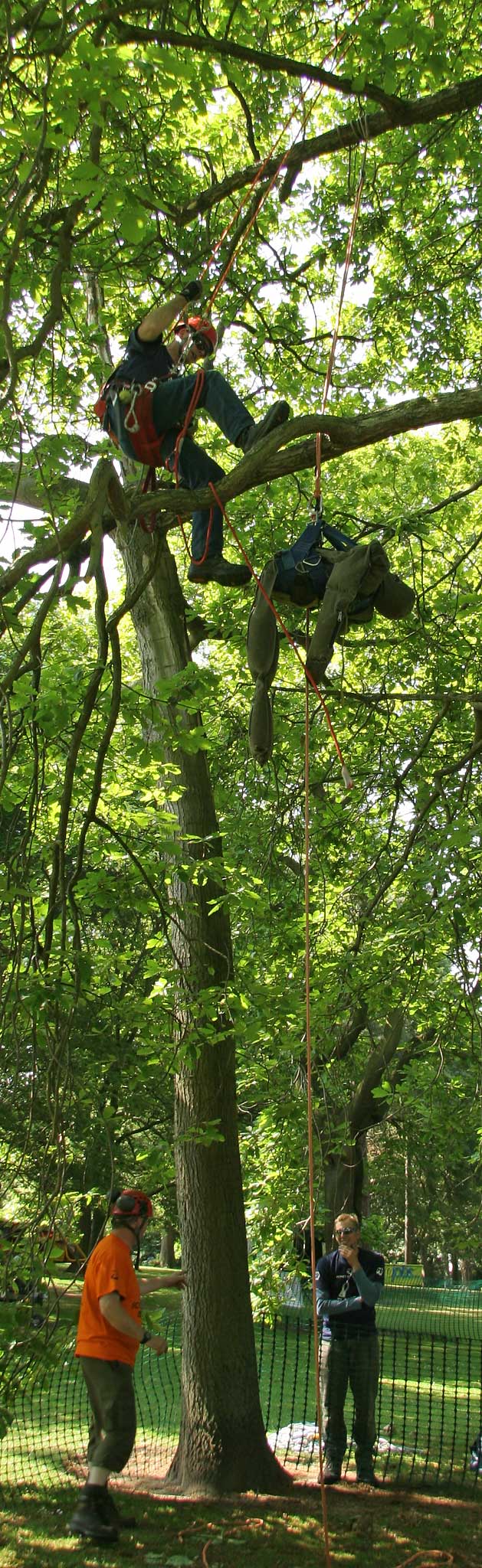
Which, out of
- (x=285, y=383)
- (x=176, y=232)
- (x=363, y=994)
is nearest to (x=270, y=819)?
(x=363, y=994)

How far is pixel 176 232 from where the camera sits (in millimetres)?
6895

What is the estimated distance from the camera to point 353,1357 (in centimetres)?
685

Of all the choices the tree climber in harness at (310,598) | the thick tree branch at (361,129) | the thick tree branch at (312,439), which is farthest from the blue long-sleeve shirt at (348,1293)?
the thick tree branch at (361,129)

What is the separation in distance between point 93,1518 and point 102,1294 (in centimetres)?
106

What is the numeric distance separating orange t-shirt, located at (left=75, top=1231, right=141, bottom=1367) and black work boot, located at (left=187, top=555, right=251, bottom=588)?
9.85 ft

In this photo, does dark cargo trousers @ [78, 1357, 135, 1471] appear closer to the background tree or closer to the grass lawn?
the grass lawn

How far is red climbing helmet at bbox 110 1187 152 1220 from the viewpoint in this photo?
524 centimetres

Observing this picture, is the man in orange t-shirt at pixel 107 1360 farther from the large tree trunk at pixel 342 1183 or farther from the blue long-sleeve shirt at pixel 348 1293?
the large tree trunk at pixel 342 1183

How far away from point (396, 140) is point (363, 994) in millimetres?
5874

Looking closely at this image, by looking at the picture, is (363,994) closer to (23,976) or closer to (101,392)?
(23,976)

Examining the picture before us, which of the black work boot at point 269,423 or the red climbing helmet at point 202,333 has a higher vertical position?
the red climbing helmet at point 202,333

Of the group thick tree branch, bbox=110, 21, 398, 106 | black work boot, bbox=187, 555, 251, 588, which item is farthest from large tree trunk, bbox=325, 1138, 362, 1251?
thick tree branch, bbox=110, 21, 398, 106

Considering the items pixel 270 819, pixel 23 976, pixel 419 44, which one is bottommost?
pixel 23 976

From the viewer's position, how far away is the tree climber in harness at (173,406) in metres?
4.73
